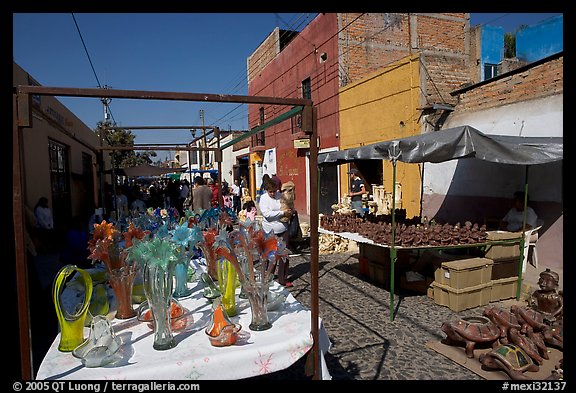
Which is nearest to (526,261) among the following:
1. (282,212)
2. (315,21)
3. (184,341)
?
(282,212)

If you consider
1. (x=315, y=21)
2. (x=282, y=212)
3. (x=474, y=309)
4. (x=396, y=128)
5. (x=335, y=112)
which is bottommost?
(x=474, y=309)

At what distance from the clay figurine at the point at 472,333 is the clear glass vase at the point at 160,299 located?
2584 millimetres

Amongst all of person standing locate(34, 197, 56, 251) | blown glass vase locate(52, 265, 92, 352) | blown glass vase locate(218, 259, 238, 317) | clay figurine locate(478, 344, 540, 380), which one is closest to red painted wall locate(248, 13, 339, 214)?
person standing locate(34, 197, 56, 251)

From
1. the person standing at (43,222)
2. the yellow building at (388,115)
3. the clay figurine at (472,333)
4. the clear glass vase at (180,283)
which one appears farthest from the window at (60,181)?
the clay figurine at (472,333)

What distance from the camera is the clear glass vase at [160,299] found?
6.20 ft

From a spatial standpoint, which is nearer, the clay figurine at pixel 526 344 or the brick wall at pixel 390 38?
the clay figurine at pixel 526 344

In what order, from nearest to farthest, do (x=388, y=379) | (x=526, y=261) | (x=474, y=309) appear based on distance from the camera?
(x=388, y=379)
(x=474, y=309)
(x=526, y=261)

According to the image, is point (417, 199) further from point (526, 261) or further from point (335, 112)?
point (335, 112)

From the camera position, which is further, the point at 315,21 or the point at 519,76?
the point at 315,21

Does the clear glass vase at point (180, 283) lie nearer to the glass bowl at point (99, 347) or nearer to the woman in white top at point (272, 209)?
the glass bowl at point (99, 347)

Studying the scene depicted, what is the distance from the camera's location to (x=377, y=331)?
12.5 feet

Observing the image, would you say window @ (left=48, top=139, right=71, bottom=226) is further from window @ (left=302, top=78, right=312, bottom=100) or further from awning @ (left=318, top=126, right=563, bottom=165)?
awning @ (left=318, top=126, right=563, bottom=165)

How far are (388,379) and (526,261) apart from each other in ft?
13.3
